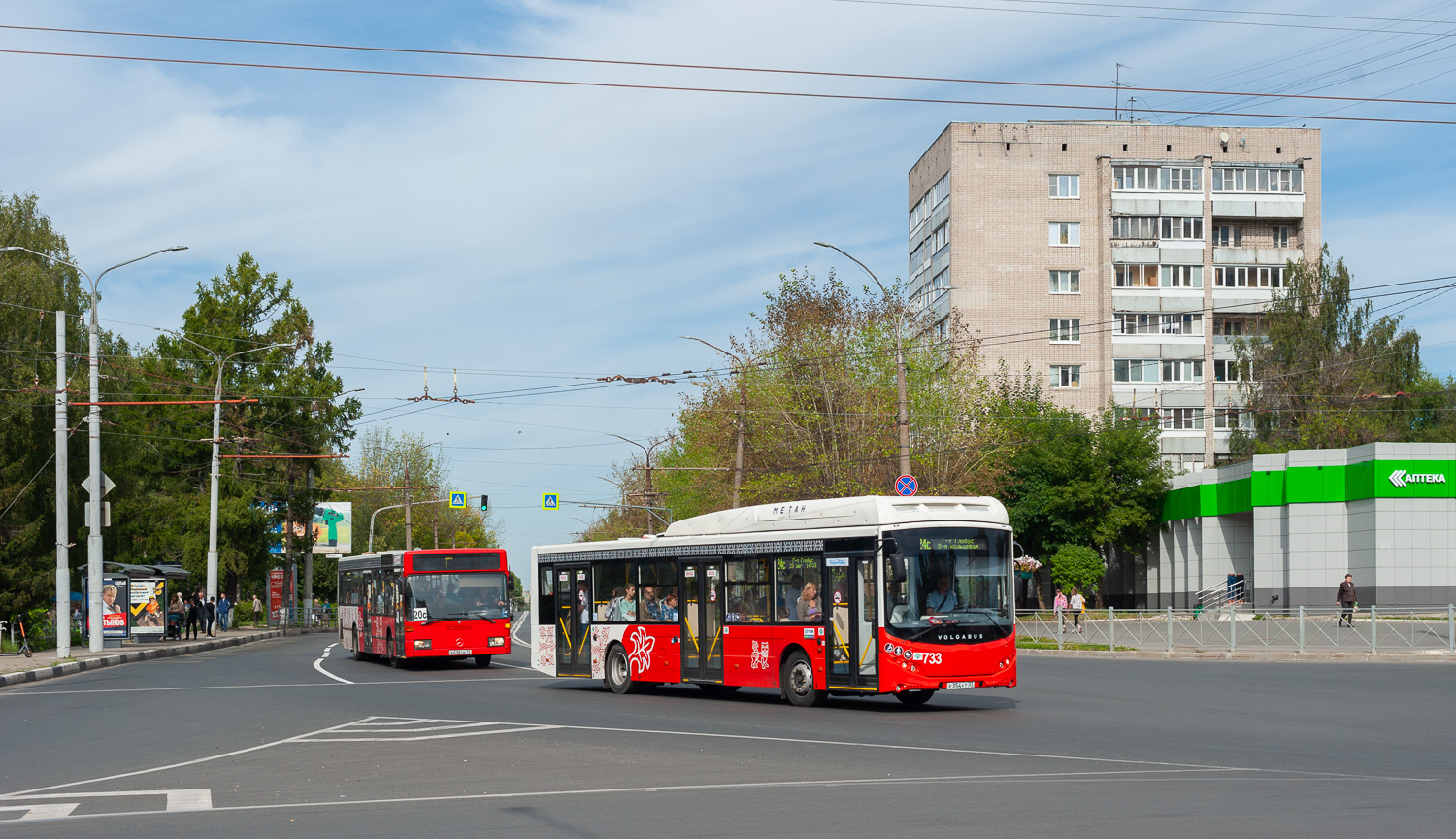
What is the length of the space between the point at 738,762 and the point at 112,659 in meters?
26.6

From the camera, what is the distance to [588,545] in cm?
2470

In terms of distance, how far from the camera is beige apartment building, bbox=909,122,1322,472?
260 feet

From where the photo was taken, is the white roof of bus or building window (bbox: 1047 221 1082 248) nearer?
the white roof of bus

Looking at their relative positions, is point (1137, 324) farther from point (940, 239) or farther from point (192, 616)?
point (192, 616)

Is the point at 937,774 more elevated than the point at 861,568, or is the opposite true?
the point at 861,568

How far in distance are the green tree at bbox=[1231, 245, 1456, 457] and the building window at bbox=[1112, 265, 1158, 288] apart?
7.38m

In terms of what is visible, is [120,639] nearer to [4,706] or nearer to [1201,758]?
[4,706]

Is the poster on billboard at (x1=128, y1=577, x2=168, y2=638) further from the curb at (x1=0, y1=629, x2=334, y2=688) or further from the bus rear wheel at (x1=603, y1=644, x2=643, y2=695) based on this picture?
the bus rear wheel at (x1=603, y1=644, x2=643, y2=695)

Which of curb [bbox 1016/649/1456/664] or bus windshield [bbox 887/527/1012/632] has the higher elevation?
bus windshield [bbox 887/527/1012/632]

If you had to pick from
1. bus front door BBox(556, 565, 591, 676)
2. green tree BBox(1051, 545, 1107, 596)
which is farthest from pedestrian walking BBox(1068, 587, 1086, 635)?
bus front door BBox(556, 565, 591, 676)

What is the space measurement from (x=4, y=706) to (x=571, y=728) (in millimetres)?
10375

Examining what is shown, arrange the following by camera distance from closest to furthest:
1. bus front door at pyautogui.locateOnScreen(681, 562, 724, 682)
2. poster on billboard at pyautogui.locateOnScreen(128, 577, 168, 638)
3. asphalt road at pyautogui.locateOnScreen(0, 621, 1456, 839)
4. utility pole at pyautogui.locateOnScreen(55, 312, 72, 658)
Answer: asphalt road at pyautogui.locateOnScreen(0, 621, 1456, 839), bus front door at pyautogui.locateOnScreen(681, 562, 724, 682), utility pole at pyautogui.locateOnScreen(55, 312, 72, 658), poster on billboard at pyautogui.locateOnScreen(128, 577, 168, 638)

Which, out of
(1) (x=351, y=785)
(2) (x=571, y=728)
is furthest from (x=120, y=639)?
(1) (x=351, y=785)

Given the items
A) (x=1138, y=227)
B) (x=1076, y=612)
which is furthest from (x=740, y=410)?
(x=1138, y=227)
